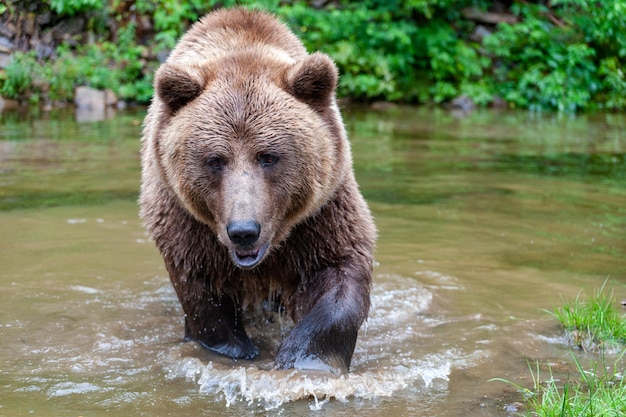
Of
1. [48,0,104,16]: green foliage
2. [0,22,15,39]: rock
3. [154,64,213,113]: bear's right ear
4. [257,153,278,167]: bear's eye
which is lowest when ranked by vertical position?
[257,153,278,167]: bear's eye

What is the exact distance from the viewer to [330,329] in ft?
13.1

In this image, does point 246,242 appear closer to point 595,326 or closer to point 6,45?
point 595,326

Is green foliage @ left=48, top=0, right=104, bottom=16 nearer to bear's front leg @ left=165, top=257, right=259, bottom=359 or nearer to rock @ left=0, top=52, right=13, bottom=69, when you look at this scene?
rock @ left=0, top=52, right=13, bottom=69

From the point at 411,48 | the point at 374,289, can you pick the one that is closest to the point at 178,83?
the point at 374,289

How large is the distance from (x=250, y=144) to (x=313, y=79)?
521 millimetres

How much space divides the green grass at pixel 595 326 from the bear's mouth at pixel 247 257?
1.74m

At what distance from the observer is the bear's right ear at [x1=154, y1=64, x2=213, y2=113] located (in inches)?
160

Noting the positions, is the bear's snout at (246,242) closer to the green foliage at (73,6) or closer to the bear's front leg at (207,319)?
the bear's front leg at (207,319)

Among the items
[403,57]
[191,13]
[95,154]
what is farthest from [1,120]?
[403,57]

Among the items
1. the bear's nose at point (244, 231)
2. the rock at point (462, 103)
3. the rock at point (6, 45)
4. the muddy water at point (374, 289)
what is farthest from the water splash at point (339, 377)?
the rock at point (462, 103)

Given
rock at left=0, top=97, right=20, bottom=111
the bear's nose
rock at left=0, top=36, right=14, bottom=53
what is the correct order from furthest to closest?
rock at left=0, top=97, right=20, bottom=111 < rock at left=0, top=36, right=14, bottom=53 < the bear's nose

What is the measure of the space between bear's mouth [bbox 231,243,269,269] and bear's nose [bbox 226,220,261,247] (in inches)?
3.9

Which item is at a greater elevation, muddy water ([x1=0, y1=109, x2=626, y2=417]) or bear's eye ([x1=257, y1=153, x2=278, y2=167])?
bear's eye ([x1=257, y1=153, x2=278, y2=167])

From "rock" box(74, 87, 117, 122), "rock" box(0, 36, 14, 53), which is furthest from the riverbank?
"rock" box(0, 36, 14, 53)
